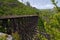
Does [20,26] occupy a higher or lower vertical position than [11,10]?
lower

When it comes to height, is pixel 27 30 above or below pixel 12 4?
below

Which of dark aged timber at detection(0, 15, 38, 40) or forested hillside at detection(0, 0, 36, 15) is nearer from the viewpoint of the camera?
dark aged timber at detection(0, 15, 38, 40)

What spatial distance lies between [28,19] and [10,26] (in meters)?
1.08

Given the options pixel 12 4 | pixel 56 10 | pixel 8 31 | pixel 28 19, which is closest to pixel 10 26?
pixel 8 31

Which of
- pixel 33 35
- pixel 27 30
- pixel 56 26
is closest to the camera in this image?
pixel 56 26

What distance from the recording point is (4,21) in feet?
33.9

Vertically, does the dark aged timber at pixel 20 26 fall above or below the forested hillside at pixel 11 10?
below

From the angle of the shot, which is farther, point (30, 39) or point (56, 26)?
point (30, 39)

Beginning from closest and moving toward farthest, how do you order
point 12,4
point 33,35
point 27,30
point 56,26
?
point 56,26
point 33,35
point 27,30
point 12,4

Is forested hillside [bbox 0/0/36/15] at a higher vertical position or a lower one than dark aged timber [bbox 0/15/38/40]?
higher

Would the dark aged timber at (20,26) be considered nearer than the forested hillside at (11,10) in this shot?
Yes

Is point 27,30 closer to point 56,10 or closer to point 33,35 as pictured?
point 33,35

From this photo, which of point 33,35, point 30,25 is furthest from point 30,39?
point 30,25

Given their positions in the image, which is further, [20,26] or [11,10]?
[11,10]
